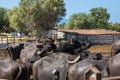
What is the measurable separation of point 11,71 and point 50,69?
3.53ft

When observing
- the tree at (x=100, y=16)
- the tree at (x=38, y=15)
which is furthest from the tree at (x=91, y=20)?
the tree at (x=38, y=15)

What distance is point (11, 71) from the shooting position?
970 cm

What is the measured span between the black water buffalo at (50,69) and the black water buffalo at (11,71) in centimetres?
46

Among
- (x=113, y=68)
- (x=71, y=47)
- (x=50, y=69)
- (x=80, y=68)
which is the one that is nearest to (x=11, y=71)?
(x=50, y=69)

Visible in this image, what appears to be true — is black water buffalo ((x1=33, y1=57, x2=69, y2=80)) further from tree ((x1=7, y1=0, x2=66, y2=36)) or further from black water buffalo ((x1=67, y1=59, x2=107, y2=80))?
tree ((x1=7, y1=0, x2=66, y2=36))

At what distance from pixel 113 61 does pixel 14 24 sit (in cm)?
5089

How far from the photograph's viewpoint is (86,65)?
7.95 meters

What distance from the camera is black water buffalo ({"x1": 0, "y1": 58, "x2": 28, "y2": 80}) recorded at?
9664mm

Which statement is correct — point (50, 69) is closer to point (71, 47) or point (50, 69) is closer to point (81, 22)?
point (71, 47)

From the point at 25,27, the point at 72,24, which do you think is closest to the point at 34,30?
the point at 25,27

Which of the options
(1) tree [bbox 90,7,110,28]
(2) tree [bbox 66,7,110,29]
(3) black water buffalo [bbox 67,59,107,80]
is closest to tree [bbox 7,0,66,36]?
(2) tree [bbox 66,7,110,29]

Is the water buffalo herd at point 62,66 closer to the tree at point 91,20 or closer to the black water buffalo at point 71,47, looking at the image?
the black water buffalo at point 71,47

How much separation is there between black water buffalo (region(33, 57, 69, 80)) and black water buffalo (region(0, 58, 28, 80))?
0.46 metres

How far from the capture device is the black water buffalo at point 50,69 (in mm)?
8430
